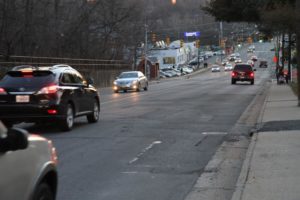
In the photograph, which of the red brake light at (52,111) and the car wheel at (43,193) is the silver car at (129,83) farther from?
the car wheel at (43,193)

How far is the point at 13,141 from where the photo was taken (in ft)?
13.6

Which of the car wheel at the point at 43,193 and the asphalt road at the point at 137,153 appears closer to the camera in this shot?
the car wheel at the point at 43,193

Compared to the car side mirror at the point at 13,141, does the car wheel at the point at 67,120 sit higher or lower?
lower

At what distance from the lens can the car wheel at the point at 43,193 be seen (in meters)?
4.80

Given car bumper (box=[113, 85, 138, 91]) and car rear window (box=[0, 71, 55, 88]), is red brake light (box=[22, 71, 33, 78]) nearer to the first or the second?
car rear window (box=[0, 71, 55, 88])

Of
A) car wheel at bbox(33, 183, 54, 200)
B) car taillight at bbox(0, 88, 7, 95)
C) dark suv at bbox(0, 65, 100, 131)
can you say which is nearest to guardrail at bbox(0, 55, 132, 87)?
dark suv at bbox(0, 65, 100, 131)

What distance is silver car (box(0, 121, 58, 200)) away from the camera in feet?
13.6

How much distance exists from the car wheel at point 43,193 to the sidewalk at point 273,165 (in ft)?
9.43

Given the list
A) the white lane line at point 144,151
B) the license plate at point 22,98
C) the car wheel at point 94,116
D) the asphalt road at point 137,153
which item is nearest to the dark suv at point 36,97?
the license plate at point 22,98

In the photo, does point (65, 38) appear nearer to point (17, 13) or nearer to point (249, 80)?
point (17, 13)

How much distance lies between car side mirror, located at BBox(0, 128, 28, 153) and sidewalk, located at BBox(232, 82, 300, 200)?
146 inches

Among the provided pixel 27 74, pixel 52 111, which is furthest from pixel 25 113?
pixel 27 74

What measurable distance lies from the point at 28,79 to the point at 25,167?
1015cm

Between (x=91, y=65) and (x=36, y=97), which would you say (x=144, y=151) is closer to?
(x=36, y=97)
